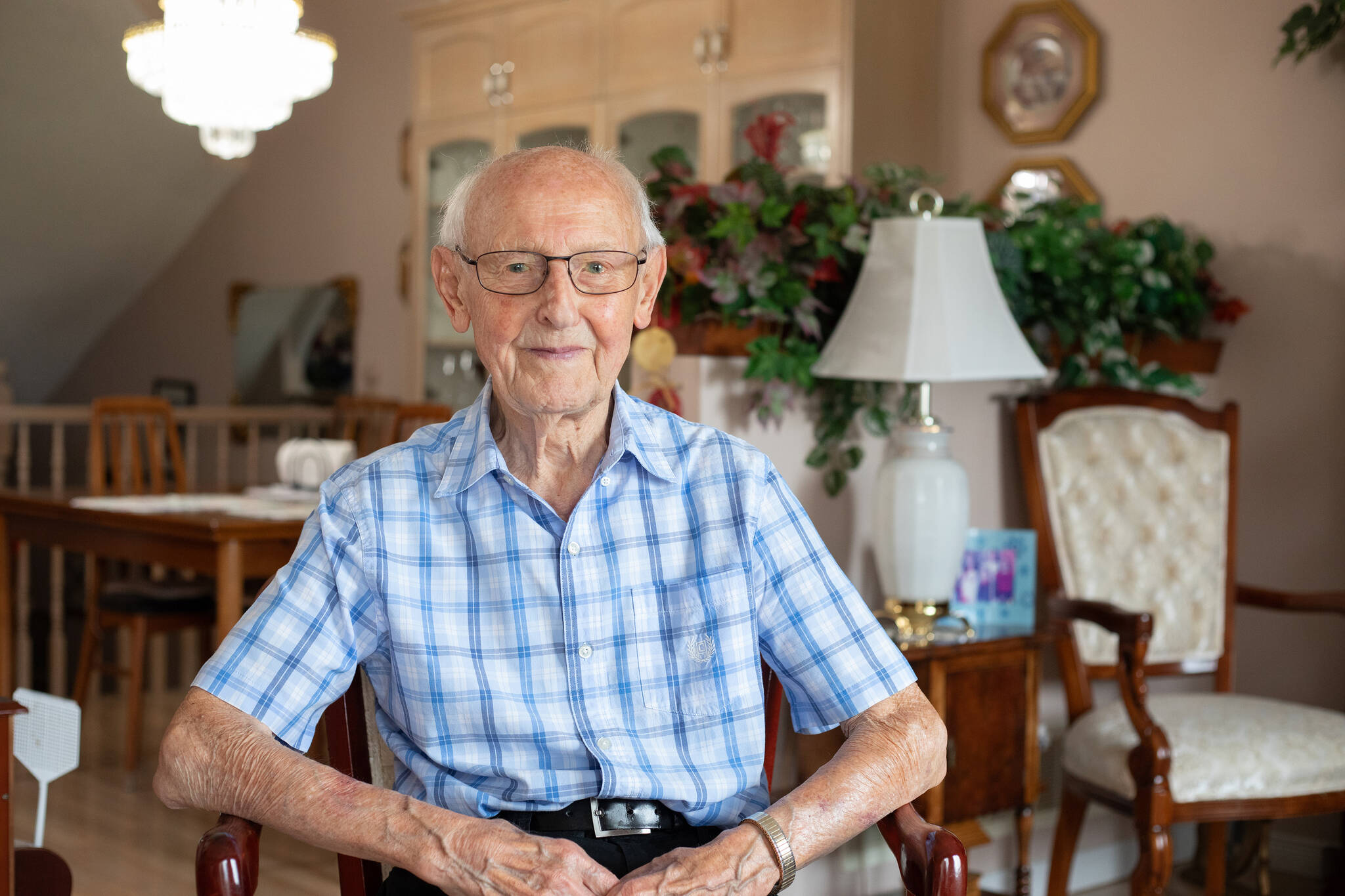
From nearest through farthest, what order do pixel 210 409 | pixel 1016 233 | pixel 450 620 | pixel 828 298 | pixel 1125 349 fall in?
pixel 450 620
pixel 828 298
pixel 1016 233
pixel 1125 349
pixel 210 409

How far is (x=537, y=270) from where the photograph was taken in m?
1.34

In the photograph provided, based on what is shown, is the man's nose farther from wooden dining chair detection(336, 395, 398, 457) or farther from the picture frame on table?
wooden dining chair detection(336, 395, 398, 457)

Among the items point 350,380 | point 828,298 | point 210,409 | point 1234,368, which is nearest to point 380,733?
point 828,298

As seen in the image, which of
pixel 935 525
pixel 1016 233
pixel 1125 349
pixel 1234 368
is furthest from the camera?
pixel 1234 368

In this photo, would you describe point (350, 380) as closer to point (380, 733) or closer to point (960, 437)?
point (960, 437)

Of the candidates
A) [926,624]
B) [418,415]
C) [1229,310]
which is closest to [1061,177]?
[1229,310]

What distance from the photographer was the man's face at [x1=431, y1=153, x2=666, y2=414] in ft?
4.36

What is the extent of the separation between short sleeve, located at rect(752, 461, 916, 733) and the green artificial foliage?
6.85 feet

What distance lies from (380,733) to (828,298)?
125cm

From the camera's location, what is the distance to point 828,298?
2344 millimetres

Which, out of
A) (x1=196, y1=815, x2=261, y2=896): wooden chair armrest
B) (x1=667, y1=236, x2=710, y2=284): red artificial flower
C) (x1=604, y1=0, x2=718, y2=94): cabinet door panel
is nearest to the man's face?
(x1=196, y1=815, x2=261, y2=896): wooden chair armrest

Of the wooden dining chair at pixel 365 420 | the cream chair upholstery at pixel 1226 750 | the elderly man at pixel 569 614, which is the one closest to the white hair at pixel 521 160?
the elderly man at pixel 569 614

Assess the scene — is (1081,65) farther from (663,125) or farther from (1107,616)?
(1107,616)

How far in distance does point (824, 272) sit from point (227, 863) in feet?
4.79
